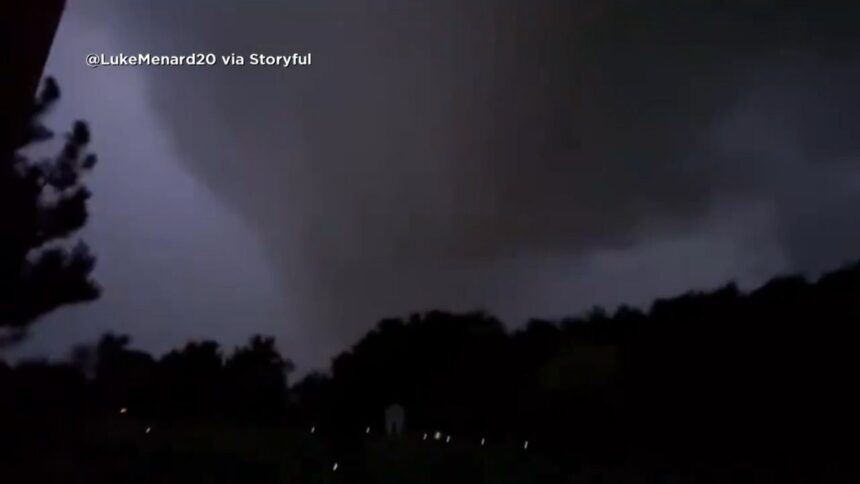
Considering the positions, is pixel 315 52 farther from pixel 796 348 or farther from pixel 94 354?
pixel 796 348

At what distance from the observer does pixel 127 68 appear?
100 inches

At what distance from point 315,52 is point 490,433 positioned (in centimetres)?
88

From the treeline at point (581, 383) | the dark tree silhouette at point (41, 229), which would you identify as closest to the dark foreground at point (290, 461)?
the treeline at point (581, 383)

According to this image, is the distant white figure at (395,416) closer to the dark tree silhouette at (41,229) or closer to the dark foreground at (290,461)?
the dark foreground at (290,461)

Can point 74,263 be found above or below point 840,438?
above

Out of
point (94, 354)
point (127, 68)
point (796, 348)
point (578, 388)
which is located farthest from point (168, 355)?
point (796, 348)

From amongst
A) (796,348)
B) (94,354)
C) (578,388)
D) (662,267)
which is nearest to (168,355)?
(94,354)

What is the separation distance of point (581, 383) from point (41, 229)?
117cm

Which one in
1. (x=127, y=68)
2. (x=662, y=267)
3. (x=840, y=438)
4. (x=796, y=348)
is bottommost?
(x=840, y=438)

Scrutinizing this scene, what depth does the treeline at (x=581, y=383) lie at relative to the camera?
251cm

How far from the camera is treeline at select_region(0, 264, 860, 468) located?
8.24 ft

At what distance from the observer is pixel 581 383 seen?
102 inches

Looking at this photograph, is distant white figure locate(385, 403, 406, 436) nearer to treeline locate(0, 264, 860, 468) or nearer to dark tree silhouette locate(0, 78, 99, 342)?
treeline locate(0, 264, 860, 468)

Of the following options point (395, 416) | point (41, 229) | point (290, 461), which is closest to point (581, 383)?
point (395, 416)
